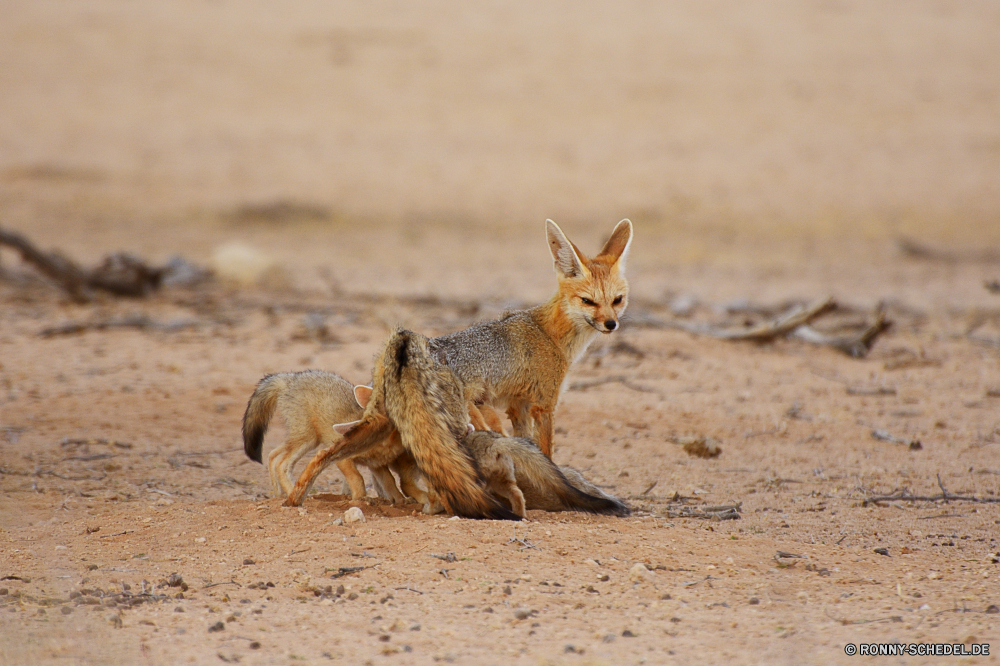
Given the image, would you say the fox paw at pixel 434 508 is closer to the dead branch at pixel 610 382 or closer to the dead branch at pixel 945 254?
the dead branch at pixel 610 382

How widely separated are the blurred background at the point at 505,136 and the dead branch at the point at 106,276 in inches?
102

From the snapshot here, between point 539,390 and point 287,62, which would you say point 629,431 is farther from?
point 287,62

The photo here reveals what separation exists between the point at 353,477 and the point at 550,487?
1.11 m

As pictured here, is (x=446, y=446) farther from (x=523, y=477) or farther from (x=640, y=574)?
(x=640, y=574)

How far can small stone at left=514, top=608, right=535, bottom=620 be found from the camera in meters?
3.76

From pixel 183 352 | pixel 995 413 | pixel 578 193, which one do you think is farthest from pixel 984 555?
pixel 578 193

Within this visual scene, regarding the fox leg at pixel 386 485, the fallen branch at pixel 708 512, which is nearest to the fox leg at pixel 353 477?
the fox leg at pixel 386 485

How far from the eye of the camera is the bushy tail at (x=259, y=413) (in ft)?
18.1

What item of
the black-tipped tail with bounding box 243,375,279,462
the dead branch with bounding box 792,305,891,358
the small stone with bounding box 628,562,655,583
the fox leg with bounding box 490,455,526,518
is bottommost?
the small stone with bounding box 628,562,655,583

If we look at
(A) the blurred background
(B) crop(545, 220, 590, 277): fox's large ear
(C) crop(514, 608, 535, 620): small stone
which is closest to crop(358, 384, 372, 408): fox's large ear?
(B) crop(545, 220, 590, 277): fox's large ear

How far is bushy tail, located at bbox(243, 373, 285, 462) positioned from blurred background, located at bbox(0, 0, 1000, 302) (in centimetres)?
774

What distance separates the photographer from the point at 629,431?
23.4 feet

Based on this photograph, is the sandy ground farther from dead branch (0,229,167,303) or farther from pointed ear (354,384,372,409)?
pointed ear (354,384,372,409)

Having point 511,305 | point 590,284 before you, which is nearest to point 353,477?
point 590,284
